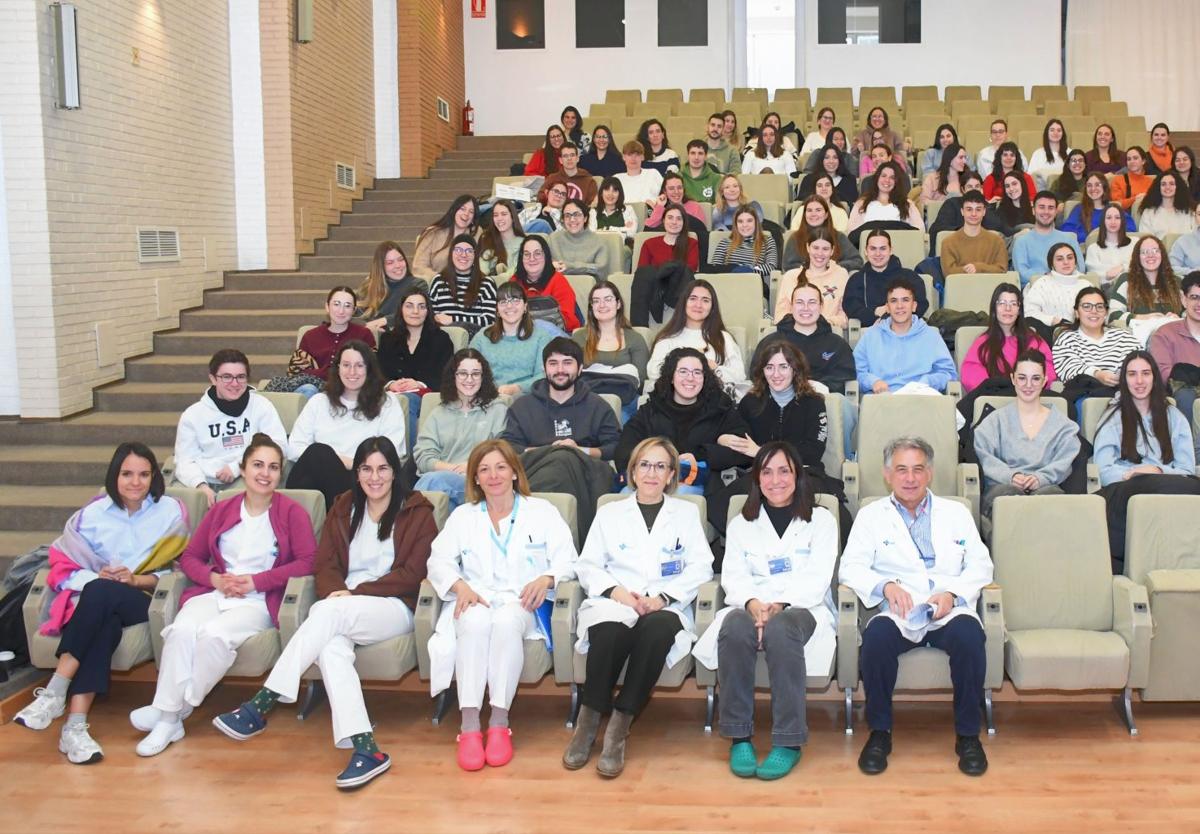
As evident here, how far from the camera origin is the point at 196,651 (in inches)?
160

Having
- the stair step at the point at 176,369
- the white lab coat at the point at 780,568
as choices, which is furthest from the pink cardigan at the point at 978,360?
the stair step at the point at 176,369

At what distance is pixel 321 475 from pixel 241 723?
3.58 ft

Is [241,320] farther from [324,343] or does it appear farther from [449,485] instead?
[449,485]

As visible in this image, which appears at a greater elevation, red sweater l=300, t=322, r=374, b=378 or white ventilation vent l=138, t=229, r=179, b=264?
white ventilation vent l=138, t=229, r=179, b=264

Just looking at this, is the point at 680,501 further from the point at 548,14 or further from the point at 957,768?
the point at 548,14

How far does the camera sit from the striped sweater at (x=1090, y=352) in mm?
5477

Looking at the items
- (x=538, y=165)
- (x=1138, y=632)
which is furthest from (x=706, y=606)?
(x=538, y=165)

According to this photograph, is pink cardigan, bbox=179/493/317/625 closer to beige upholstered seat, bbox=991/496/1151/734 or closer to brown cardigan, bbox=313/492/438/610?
brown cardigan, bbox=313/492/438/610

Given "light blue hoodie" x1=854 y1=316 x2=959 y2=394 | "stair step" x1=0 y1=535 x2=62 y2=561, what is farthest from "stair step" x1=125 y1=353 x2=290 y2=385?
"light blue hoodie" x1=854 y1=316 x2=959 y2=394

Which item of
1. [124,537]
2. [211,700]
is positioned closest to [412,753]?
[211,700]

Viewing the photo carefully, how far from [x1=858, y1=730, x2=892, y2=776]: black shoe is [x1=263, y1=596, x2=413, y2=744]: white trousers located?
1.53 metres

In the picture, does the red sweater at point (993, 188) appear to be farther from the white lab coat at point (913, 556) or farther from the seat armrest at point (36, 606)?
the seat armrest at point (36, 606)

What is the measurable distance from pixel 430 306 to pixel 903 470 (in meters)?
2.86

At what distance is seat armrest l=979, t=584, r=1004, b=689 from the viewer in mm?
3881
